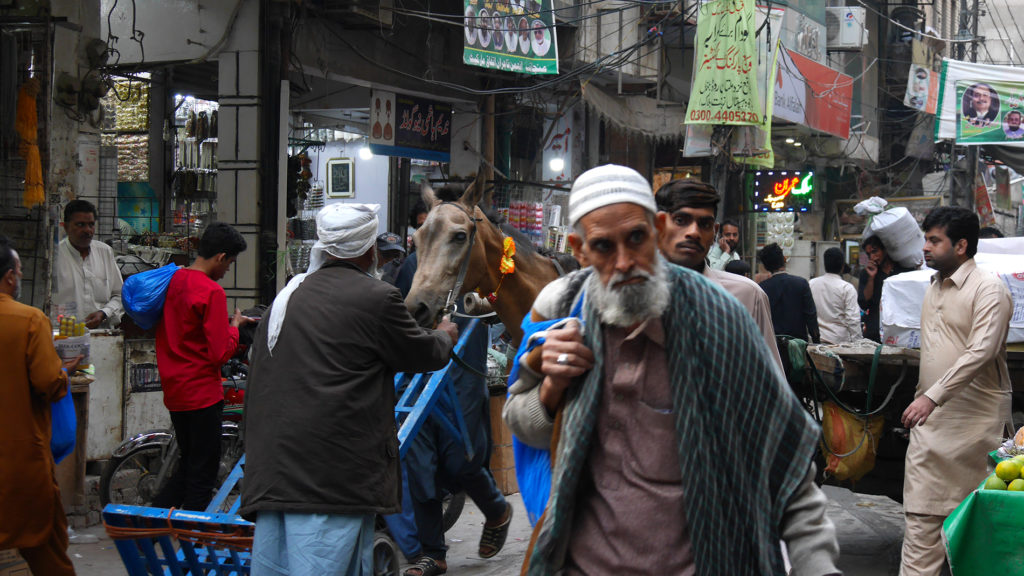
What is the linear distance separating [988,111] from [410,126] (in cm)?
904

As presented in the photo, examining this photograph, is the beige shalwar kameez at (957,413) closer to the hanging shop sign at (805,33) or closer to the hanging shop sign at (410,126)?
the hanging shop sign at (410,126)

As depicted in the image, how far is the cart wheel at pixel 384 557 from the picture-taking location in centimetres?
522

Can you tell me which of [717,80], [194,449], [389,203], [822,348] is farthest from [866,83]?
[194,449]

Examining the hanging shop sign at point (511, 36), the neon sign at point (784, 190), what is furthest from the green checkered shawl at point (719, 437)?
the neon sign at point (784, 190)

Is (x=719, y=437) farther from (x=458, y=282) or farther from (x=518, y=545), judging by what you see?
(x=518, y=545)

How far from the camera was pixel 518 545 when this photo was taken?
279 inches

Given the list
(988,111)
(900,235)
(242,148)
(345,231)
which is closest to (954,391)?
(345,231)

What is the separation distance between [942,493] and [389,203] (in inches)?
490

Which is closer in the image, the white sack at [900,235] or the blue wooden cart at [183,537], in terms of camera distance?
the blue wooden cart at [183,537]

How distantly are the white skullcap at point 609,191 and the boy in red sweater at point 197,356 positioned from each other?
3.89 m

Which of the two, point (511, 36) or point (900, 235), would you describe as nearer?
point (900, 235)

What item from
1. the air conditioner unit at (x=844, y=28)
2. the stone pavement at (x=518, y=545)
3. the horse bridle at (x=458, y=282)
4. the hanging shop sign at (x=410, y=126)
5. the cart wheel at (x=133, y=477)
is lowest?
the stone pavement at (x=518, y=545)

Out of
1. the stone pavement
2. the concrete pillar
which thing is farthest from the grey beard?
the concrete pillar

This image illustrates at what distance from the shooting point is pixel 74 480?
7.15 meters
